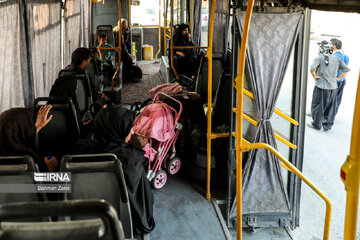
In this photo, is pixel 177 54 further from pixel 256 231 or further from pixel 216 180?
pixel 256 231

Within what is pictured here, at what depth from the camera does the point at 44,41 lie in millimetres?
5711

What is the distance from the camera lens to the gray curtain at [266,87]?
341 centimetres

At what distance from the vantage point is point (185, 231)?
3.78 m

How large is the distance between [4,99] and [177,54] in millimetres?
5365

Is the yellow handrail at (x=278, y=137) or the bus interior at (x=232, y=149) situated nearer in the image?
the bus interior at (x=232, y=149)

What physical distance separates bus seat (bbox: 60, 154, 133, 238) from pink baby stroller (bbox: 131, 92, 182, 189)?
4.74 ft

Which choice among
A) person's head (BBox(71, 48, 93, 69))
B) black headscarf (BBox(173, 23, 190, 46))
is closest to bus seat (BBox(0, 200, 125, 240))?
person's head (BBox(71, 48, 93, 69))

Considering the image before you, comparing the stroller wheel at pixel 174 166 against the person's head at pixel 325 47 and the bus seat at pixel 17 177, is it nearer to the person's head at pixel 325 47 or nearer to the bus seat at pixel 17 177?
the bus seat at pixel 17 177

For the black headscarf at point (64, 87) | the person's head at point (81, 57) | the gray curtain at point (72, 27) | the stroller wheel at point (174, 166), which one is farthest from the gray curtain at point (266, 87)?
the gray curtain at point (72, 27)

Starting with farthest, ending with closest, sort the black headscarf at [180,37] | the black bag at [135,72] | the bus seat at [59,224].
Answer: the black bag at [135,72] < the black headscarf at [180,37] < the bus seat at [59,224]

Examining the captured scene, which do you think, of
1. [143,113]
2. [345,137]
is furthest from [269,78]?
[345,137]

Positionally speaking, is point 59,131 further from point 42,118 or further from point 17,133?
point 17,133

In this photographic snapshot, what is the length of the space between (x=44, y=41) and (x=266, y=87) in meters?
3.89

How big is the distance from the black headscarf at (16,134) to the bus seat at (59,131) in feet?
2.00
